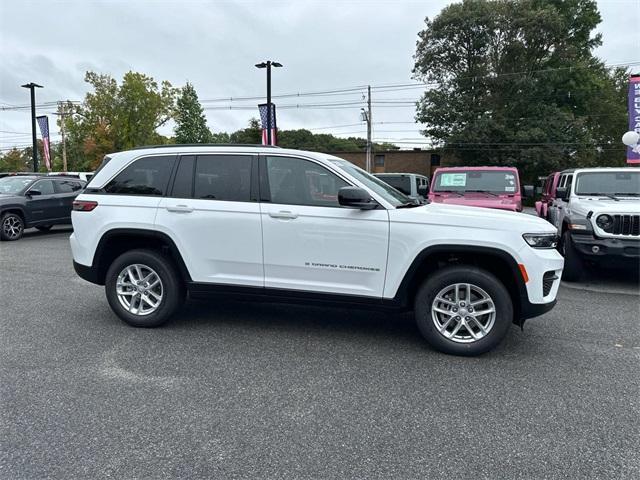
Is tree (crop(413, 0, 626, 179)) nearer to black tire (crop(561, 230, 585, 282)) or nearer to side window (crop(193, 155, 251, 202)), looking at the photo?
black tire (crop(561, 230, 585, 282))

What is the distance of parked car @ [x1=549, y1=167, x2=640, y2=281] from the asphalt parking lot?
1.50 metres

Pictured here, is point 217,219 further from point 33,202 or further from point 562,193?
point 33,202

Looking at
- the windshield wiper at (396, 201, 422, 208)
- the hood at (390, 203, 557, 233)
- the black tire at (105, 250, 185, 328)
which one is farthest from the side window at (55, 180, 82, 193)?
the hood at (390, 203, 557, 233)

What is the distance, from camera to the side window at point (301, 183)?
4.39m

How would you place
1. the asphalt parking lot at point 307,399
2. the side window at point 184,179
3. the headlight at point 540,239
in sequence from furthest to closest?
the side window at point 184,179 → the headlight at point 540,239 → the asphalt parking lot at point 307,399

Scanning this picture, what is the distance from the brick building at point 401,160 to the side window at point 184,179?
127ft

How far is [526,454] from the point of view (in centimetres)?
269

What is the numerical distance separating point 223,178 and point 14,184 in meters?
10.6

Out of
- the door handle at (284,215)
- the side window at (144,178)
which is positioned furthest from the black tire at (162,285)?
the door handle at (284,215)

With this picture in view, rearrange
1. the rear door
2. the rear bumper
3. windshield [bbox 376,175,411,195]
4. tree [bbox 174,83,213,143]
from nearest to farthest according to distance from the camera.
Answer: the rear door
the rear bumper
windshield [bbox 376,175,411,195]
tree [bbox 174,83,213,143]

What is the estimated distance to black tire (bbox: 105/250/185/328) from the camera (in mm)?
→ 4738

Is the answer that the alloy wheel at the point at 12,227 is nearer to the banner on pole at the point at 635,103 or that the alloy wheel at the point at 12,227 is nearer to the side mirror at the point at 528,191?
the side mirror at the point at 528,191

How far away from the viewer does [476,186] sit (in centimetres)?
958

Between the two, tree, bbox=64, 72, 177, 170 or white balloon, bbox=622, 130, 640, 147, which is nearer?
white balloon, bbox=622, 130, 640, 147
